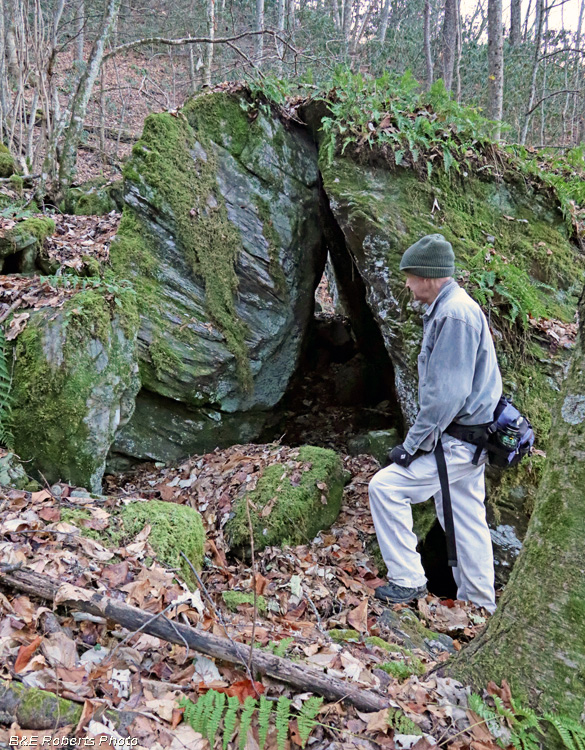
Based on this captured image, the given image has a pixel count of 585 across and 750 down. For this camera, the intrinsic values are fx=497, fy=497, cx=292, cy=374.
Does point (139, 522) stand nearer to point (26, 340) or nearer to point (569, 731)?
point (26, 340)

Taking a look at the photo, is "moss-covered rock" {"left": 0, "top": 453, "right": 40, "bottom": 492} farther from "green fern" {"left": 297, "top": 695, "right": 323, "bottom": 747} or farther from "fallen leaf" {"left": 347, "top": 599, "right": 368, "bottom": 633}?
"green fern" {"left": 297, "top": 695, "right": 323, "bottom": 747}

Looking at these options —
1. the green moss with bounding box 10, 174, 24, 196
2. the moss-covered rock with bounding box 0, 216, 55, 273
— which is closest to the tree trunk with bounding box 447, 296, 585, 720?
the moss-covered rock with bounding box 0, 216, 55, 273

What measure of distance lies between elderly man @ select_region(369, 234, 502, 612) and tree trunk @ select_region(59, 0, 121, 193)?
6.07m

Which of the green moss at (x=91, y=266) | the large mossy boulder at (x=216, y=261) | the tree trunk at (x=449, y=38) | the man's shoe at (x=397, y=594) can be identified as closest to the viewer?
the man's shoe at (x=397, y=594)

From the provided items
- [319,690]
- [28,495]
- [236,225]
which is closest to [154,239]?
[236,225]

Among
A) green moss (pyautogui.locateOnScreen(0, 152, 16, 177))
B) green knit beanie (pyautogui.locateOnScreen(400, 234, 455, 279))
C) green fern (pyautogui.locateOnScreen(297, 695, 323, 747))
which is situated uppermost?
green moss (pyautogui.locateOnScreen(0, 152, 16, 177))

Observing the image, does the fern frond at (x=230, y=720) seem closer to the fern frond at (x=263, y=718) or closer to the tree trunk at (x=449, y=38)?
the fern frond at (x=263, y=718)

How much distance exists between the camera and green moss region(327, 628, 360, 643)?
11.2 feet

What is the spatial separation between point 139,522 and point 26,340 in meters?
2.47

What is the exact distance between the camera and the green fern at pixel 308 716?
7.07ft

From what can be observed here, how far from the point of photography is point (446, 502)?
14.1ft

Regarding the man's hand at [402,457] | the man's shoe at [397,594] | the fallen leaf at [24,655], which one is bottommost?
the man's shoe at [397,594]

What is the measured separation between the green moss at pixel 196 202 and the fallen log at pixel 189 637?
15.9ft


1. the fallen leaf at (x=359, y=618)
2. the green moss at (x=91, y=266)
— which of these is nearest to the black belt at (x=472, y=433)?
the fallen leaf at (x=359, y=618)
